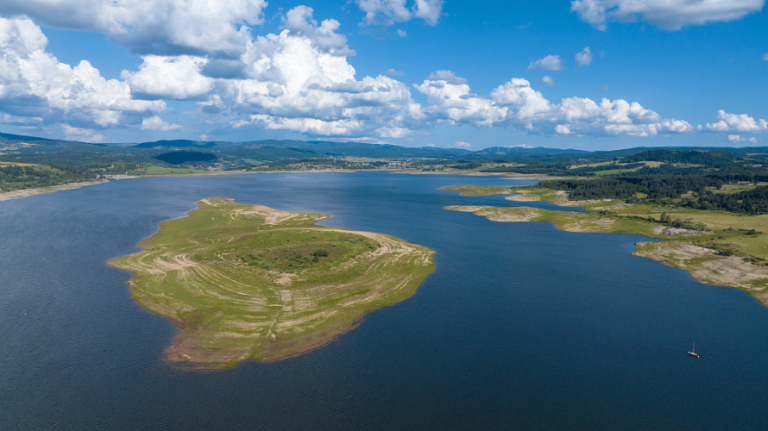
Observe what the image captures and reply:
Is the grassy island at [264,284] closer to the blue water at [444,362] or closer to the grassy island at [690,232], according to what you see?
the blue water at [444,362]

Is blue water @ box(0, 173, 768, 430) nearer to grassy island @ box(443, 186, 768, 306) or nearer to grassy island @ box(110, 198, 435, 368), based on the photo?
grassy island @ box(110, 198, 435, 368)

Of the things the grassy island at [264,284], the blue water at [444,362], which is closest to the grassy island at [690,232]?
the blue water at [444,362]

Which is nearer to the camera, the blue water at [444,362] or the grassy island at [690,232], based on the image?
the blue water at [444,362]

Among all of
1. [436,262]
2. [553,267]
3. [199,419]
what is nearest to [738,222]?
[553,267]

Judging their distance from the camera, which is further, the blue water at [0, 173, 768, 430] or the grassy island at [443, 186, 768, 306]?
the grassy island at [443, 186, 768, 306]

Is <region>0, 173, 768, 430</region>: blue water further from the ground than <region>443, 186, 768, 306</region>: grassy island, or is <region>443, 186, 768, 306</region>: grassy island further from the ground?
<region>443, 186, 768, 306</region>: grassy island

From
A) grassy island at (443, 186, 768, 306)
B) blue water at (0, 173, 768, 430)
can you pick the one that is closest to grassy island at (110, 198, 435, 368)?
blue water at (0, 173, 768, 430)

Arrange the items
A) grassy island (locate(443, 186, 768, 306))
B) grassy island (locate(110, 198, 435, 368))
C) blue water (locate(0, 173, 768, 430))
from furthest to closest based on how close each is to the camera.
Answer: grassy island (locate(443, 186, 768, 306))
grassy island (locate(110, 198, 435, 368))
blue water (locate(0, 173, 768, 430))
